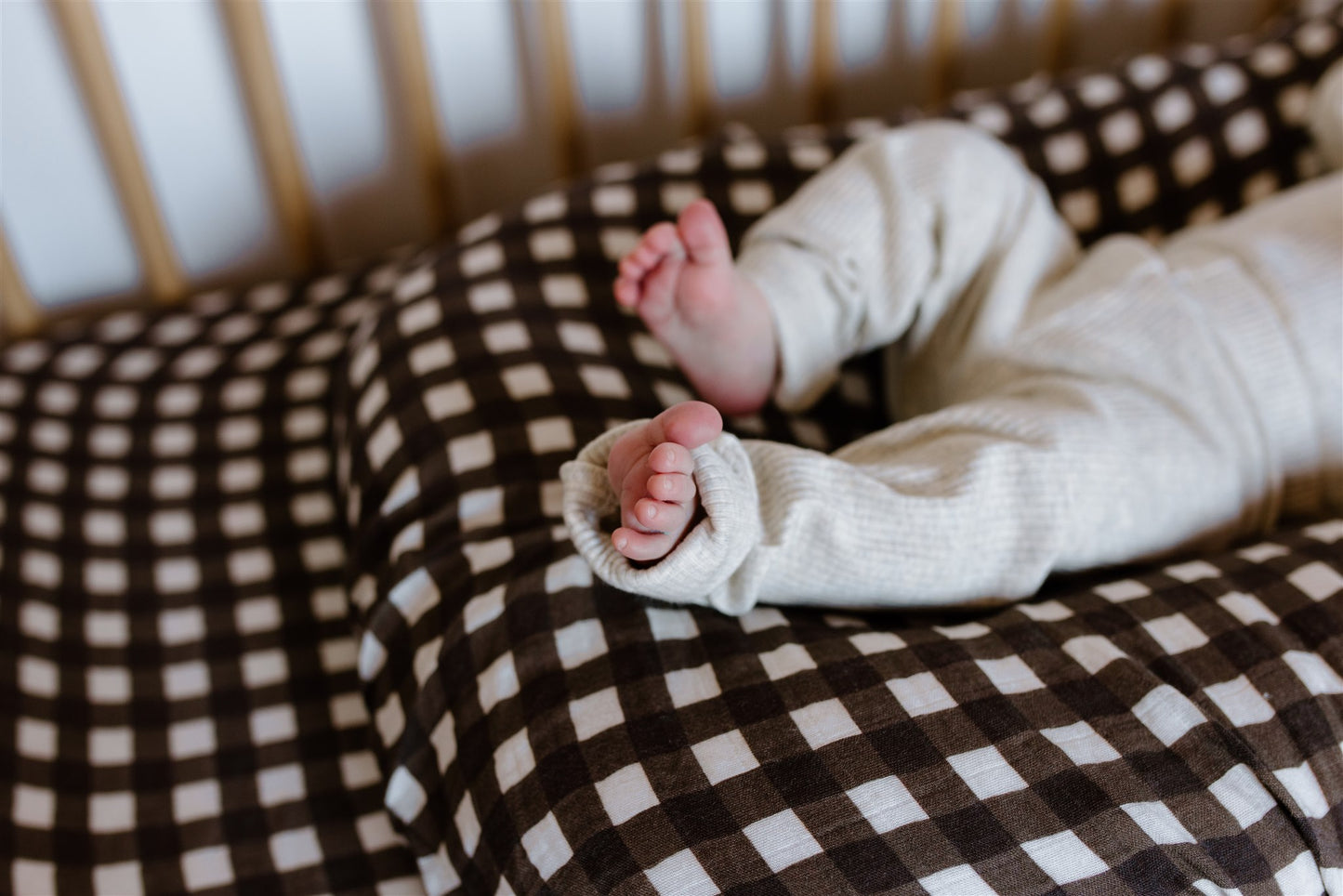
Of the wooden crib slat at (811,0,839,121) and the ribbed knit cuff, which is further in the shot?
the wooden crib slat at (811,0,839,121)

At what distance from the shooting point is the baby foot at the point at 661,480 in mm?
499

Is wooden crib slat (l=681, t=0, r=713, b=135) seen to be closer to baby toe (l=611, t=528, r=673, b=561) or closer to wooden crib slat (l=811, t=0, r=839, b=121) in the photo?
wooden crib slat (l=811, t=0, r=839, b=121)

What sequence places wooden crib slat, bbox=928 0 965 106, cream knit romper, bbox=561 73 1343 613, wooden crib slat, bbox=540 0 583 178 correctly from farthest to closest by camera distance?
1. wooden crib slat, bbox=928 0 965 106
2. wooden crib slat, bbox=540 0 583 178
3. cream knit romper, bbox=561 73 1343 613

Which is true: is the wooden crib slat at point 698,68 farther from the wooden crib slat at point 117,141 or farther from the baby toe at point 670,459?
the baby toe at point 670,459

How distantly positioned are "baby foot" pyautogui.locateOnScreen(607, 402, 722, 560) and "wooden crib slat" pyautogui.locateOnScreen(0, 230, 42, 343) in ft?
2.21

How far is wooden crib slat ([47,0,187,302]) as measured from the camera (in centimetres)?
81

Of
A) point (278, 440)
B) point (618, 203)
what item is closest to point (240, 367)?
point (278, 440)

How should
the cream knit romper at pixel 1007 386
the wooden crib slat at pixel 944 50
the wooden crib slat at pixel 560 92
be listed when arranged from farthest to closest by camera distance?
the wooden crib slat at pixel 944 50, the wooden crib slat at pixel 560 92, the cream knit romper at pixel 1007 386

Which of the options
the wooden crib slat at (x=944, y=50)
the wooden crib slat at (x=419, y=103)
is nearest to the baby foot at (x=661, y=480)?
the wooden crib slat at (x=419, y=103)

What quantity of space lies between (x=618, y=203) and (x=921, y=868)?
0.58 m

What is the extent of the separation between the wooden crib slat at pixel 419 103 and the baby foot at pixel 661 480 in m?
0.56

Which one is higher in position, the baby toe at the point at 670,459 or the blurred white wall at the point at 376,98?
the blurred white wall at the point at 376,98

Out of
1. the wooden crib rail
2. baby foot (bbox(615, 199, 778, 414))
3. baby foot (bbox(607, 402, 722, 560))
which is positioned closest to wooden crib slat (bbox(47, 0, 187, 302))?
the wooden crib rail

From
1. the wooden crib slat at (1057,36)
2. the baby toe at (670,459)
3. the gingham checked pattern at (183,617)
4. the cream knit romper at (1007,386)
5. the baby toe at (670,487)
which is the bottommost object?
the gingham checked pattern at (183,617)
